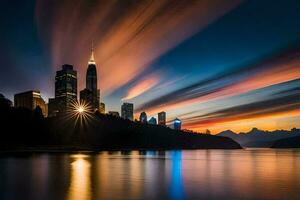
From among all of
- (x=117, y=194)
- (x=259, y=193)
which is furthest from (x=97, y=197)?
(x=259, y=193)

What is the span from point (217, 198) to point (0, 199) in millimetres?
20750

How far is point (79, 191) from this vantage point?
39.2 metres

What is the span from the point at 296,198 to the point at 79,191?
2270 centimetres

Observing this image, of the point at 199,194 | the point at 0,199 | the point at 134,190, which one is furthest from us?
the point at 134,190

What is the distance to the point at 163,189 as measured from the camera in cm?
4228

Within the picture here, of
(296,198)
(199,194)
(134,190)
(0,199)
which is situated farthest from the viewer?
(134,190)

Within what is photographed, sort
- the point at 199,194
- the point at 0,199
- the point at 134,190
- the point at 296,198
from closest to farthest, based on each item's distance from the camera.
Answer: the point at 0,199, the point at 296,198, the point at 199,194, the point at 134,190

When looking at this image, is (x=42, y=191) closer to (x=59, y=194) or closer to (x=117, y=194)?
(x=59, y=194)

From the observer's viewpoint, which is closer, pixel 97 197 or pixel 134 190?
pixel 97 197

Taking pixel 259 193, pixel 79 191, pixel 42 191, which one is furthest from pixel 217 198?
pixel 42 191

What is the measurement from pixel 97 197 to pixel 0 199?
8.91m

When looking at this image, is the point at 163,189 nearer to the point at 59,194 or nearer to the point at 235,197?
the point at 235,197

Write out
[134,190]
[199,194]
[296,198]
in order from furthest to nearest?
[134,190] < [199,194] < [296,198]

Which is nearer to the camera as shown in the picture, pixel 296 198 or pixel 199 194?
pixel 296 198
